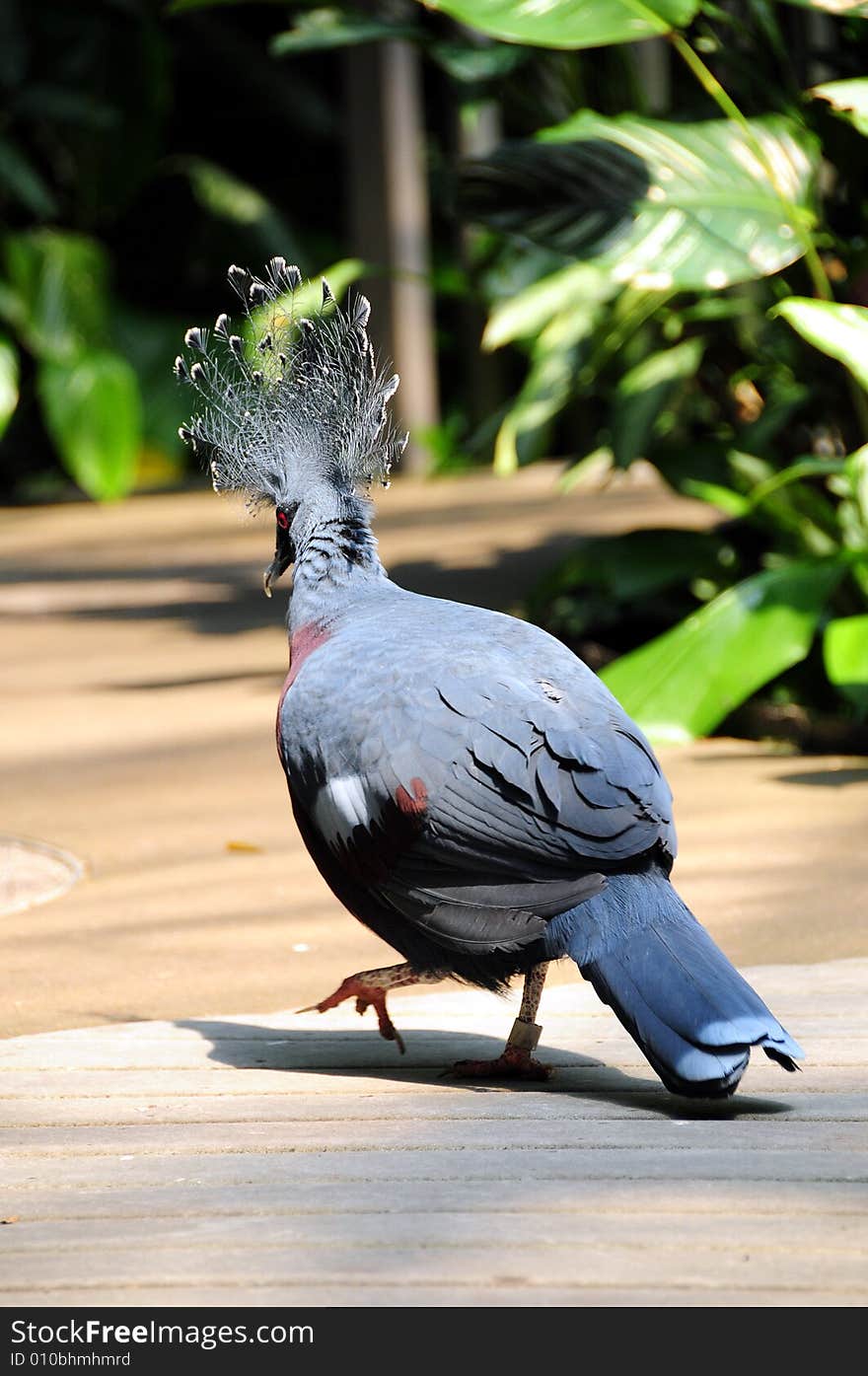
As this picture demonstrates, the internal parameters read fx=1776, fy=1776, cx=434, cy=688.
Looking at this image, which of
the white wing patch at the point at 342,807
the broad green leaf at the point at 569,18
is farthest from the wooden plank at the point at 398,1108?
the broad green leaf at the point at 569,18

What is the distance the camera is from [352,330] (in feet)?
10.7

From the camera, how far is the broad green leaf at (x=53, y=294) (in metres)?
12.6

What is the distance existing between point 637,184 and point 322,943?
2.90 meters

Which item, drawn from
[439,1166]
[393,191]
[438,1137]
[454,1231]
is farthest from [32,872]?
[393,191]

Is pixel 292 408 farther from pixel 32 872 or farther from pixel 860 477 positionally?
pixel 860 477

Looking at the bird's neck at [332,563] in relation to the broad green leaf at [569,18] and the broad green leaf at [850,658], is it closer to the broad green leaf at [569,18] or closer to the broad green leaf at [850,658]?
the broad green leaf at [850,658]

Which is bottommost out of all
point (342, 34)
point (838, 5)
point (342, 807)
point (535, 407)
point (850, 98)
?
point (342, 807)

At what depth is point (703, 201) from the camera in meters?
5.57

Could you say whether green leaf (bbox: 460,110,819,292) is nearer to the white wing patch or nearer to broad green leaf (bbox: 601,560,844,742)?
broad green leaf (bbox: 601,560,844,742)

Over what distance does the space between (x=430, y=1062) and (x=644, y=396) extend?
13.5 feet

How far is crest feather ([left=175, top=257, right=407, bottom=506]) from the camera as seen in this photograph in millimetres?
3189

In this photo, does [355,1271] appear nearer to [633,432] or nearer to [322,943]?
[322,943]

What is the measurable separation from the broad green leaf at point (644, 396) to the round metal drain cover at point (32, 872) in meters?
2.69

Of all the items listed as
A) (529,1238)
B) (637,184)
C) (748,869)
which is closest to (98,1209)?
(529,1238)
